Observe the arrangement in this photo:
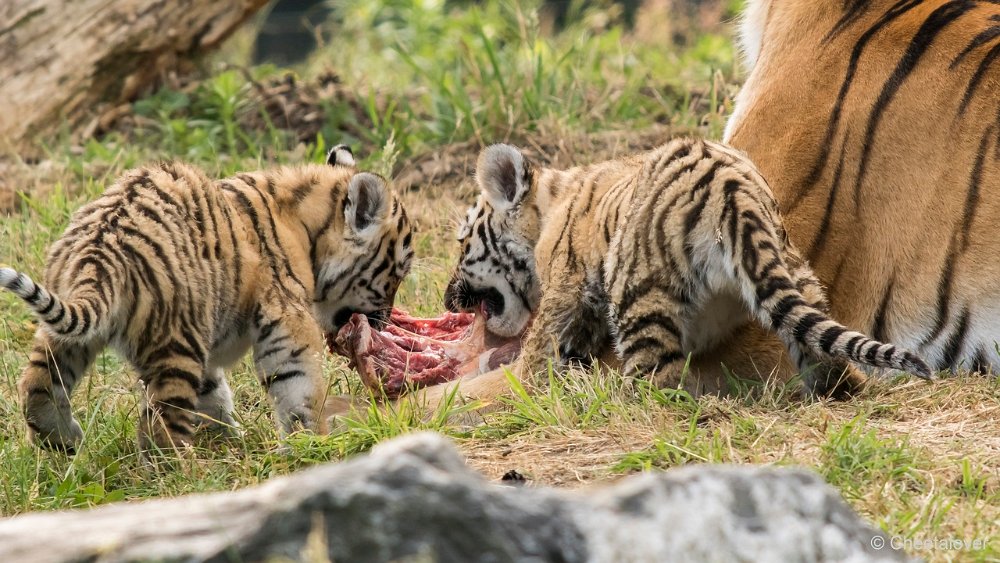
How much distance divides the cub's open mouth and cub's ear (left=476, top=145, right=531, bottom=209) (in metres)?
0.45

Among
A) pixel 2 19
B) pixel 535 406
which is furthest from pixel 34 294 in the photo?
pixel 2 19

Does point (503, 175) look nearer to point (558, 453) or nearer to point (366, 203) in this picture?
point (366, 203)

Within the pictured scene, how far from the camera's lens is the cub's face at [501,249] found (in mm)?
4516

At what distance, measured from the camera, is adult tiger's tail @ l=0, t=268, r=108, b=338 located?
125 inches

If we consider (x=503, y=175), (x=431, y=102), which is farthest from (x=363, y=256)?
(x=431, y=102)

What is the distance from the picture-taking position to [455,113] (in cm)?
674

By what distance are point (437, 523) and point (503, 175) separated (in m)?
2.92

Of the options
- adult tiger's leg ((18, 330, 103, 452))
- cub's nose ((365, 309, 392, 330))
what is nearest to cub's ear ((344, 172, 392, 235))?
cub's nose ((365, 309, 392, 330))

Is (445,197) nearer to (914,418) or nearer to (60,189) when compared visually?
(60,189)

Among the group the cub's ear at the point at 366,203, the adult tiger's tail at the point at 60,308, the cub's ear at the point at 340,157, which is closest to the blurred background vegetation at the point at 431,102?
the cub's ear at the point at 340,157

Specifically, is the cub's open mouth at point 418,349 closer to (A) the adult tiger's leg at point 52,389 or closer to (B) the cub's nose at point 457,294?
(B) the cub's nose at point 457,294

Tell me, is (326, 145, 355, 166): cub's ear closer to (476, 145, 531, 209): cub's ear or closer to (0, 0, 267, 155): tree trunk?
(476, 145, 531, 209): cub's ear

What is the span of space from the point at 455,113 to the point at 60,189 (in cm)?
201

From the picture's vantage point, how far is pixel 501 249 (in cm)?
460
